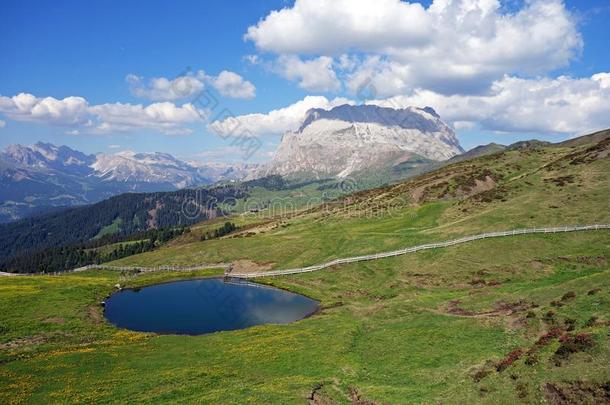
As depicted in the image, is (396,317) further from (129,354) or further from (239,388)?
(129,354)

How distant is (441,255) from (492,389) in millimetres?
56959

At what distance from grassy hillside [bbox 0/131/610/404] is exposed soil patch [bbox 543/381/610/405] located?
10 cm

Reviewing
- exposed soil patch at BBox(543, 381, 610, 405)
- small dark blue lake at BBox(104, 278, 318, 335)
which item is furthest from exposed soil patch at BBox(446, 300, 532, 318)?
small dark blue lake at BBox(104, 278, 318, 335)

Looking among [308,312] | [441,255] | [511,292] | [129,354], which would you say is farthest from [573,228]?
[129,354]

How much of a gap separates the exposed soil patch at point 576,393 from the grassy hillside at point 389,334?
101 mm

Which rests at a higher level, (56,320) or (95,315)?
(56,320)

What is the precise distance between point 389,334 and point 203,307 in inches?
1669

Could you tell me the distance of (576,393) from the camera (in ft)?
97.0

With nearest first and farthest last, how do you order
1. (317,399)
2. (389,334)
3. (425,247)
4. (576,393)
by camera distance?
1. (576,393)
2. (317,399)
3. (389,334)
4. (425,247)

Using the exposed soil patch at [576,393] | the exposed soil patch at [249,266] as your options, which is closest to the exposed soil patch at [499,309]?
the exposed soil patch at [576,393]

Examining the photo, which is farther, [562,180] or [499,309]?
[562,180]

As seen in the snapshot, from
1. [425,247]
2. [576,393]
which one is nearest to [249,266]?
[425,247]

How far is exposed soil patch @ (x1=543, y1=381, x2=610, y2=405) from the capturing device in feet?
93.6

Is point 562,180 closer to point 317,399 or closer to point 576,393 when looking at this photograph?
point 576,393
